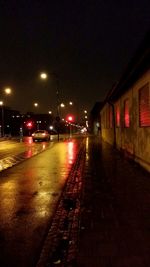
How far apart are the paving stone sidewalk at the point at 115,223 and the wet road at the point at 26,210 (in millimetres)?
713

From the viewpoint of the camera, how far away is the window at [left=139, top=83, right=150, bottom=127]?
11.5 metres

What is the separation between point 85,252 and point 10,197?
423cm

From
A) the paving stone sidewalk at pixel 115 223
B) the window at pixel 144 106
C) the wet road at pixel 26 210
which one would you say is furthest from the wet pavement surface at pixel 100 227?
the window at pixel 144 106

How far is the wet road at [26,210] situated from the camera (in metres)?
4.81

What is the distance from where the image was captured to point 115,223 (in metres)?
6.03

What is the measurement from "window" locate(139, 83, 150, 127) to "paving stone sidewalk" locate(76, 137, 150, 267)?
222 cm

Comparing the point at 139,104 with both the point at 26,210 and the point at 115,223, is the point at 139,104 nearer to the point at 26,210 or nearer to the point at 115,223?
the point at 26,210

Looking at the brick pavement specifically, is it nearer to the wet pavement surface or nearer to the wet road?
the wet pavement surface

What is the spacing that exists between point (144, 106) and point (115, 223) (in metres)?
6.89

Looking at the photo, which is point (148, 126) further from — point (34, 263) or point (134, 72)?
point (34, 263)

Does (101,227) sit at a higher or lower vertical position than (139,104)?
lower

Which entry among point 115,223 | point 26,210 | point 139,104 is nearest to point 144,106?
point 139,104

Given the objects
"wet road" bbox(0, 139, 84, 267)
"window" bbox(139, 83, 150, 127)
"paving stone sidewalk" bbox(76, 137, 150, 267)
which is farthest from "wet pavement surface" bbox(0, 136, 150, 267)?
"window" bbox(139, 83, 150, 127)

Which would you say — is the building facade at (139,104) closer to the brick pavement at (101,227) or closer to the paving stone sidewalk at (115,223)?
the paving stone sidewalk at (115,223)
